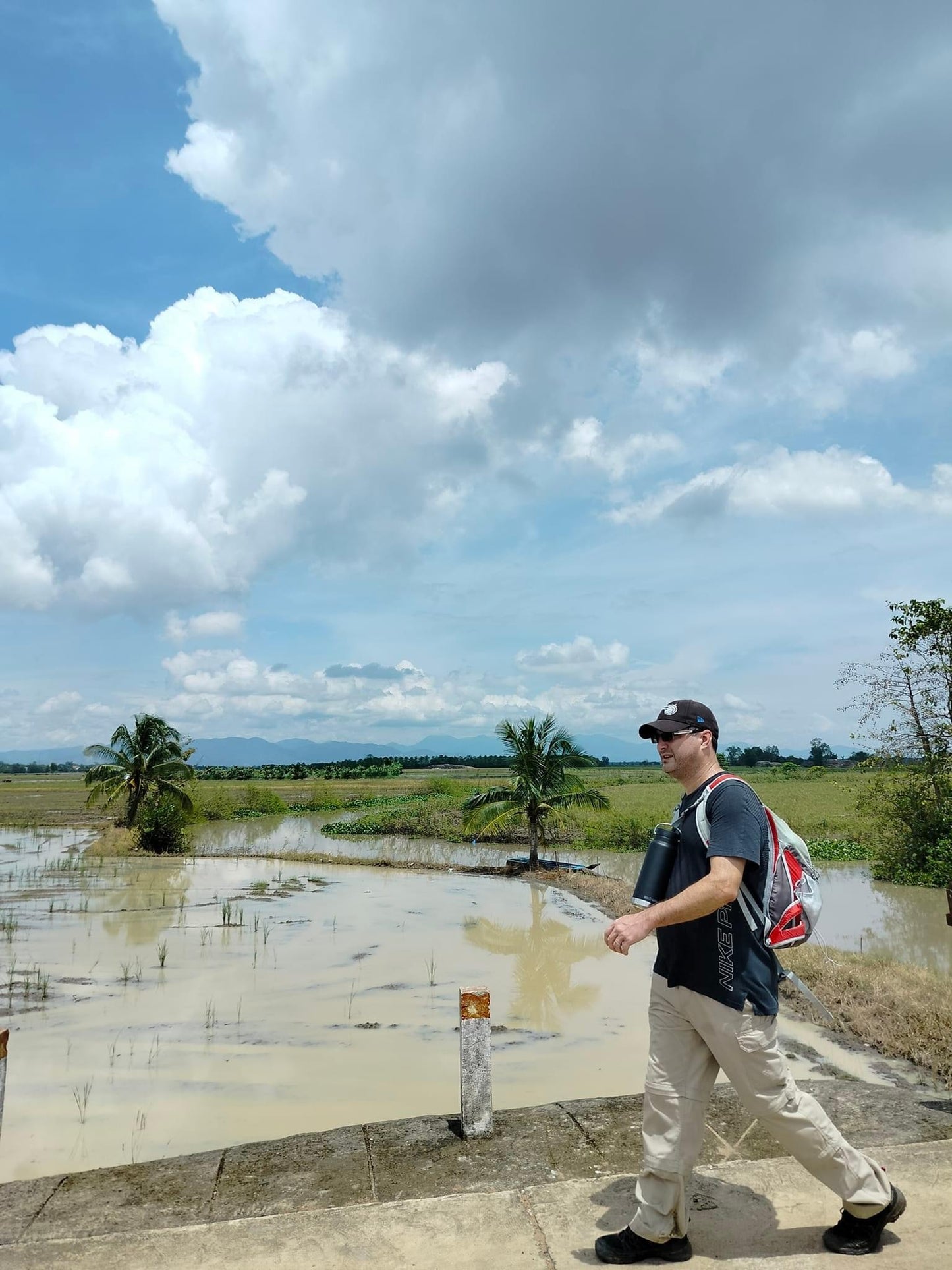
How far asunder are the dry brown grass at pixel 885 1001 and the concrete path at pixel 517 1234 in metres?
3.99

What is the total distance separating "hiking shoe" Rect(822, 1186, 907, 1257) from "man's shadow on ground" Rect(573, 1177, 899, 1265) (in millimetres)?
73

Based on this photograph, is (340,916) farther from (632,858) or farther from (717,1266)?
(717,1266)

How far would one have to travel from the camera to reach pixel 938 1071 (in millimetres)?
6156

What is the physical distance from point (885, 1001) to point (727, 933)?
6315 millimetres

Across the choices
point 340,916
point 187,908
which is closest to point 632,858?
point 340,916

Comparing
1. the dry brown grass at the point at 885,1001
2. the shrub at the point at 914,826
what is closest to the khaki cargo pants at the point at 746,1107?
the dry brown grass at the point at 885,1001

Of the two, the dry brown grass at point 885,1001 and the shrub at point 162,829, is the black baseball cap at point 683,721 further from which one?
the shrub at point 162,829

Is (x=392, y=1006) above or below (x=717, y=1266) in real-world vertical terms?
below

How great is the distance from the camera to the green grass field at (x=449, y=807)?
2369 centimetres

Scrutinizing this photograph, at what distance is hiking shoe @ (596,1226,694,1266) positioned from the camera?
253 cm

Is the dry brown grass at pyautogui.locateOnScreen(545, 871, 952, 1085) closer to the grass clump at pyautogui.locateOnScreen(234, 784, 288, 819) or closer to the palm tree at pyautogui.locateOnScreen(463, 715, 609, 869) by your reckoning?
the palm tree at pyautogui.locateOnScreen(463, 715, 609, 869)

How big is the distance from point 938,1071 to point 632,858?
1506 centimetres

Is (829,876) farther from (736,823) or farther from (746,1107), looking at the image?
(736,823)

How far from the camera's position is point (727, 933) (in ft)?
8.25
